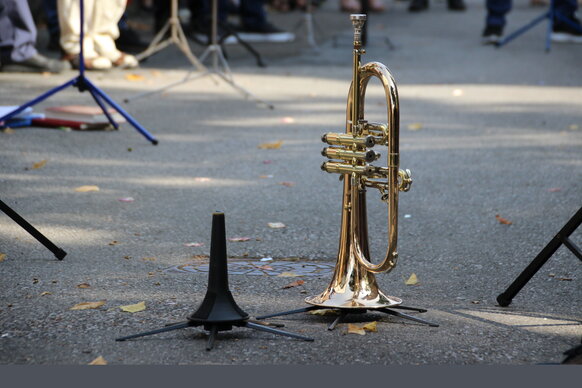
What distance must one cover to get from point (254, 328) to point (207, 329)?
0.55 ft

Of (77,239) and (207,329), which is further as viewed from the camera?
(77,239)

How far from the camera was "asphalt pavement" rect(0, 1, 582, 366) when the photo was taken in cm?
361

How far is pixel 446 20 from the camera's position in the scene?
20.4 m

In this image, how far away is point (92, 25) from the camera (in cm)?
1114

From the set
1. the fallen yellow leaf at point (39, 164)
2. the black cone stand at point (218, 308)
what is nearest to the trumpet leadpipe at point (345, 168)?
the black cone stand at point (218, 308)

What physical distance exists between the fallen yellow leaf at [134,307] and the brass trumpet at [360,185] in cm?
55

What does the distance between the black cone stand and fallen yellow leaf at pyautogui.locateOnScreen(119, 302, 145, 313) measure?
40cm

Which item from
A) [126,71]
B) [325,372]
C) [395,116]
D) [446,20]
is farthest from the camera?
[446,20]

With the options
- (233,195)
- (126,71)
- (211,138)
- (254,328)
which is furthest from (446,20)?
(254,328)

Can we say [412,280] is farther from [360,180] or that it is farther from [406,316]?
[360,180]

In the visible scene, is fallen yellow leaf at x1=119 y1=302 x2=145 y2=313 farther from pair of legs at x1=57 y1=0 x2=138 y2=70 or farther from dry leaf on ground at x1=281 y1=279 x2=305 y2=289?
pair of legs at x1=57 y1=0 x2=138 y2=70

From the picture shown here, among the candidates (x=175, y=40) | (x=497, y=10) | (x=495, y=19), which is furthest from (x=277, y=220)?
(x=495, y=19)

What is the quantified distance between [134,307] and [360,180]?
40.4 inches

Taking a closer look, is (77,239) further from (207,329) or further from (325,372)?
(325,372)
